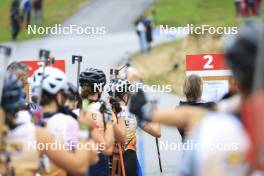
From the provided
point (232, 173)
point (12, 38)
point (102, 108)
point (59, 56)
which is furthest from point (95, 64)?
point (232, 173)

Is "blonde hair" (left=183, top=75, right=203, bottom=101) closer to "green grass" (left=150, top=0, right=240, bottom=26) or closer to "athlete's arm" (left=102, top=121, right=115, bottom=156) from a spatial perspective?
"athlete's arm" (left=102, top=121, right=115, bottom=156)

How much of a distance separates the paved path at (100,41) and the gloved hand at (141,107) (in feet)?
42.1

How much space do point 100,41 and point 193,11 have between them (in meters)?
4.67

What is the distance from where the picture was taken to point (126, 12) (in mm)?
36500

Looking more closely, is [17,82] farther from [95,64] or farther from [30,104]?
[95,64]

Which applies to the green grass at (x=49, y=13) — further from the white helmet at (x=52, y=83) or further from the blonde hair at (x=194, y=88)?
the white helmet at (x=52, y=83)

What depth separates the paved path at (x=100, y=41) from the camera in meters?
27.1

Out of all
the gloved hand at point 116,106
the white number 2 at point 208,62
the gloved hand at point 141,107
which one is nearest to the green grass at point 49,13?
the white number 2 at point 208,62

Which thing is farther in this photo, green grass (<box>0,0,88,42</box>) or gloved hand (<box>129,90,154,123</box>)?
green grass (<box>0,0,88,42</box>)

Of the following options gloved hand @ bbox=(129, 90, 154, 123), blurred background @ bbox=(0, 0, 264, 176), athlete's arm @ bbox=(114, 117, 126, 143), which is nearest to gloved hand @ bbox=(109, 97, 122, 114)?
athlete's arm @ bbox=(114, 117, 126, 143)

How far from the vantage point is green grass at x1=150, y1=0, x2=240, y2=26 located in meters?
32.0

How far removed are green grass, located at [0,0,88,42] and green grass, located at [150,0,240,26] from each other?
3658 millimetres

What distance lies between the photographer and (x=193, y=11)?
3416 centimetres

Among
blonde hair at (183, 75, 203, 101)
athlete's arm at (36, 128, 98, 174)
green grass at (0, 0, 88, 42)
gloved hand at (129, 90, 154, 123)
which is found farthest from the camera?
green grass at (0, 0, 88, 42)
